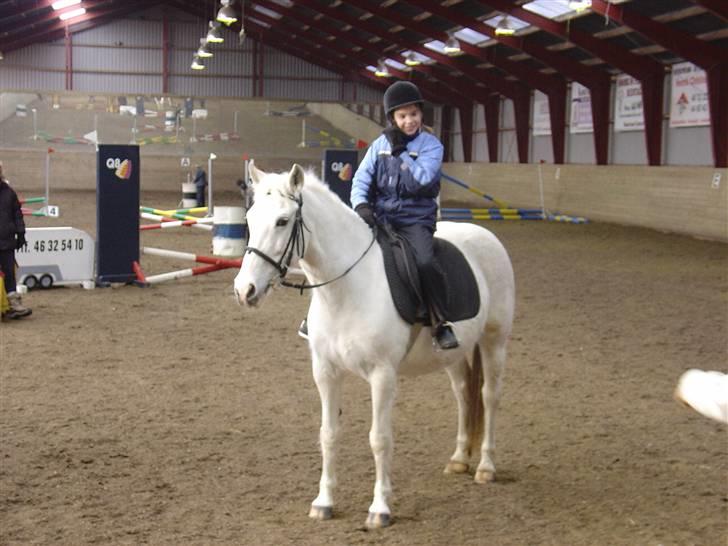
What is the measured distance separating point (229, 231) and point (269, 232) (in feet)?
34.8

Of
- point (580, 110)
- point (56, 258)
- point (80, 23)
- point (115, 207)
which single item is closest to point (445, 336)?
point (115, 207)

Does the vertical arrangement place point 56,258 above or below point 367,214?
below

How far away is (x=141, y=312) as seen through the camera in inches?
389

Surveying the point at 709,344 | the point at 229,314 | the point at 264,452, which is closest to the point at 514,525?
the point at 264,452

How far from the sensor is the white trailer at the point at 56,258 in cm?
1088

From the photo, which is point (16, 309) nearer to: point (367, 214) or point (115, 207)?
point (115, 207)

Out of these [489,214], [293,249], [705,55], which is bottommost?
[293,249]

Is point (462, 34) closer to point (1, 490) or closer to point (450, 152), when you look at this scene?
point (450, 152)

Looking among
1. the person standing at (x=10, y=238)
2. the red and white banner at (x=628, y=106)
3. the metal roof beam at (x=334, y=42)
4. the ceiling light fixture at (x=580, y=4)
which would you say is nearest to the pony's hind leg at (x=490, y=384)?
the person standing at (x=10, y=238)

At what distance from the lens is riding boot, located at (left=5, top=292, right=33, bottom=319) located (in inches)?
364

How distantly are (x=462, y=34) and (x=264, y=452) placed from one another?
22917 millimetres

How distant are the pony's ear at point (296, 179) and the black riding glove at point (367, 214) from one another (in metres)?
0.51

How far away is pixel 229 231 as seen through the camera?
14.3 m

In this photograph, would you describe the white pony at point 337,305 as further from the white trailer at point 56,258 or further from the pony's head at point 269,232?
the white trailer at point 56,258
